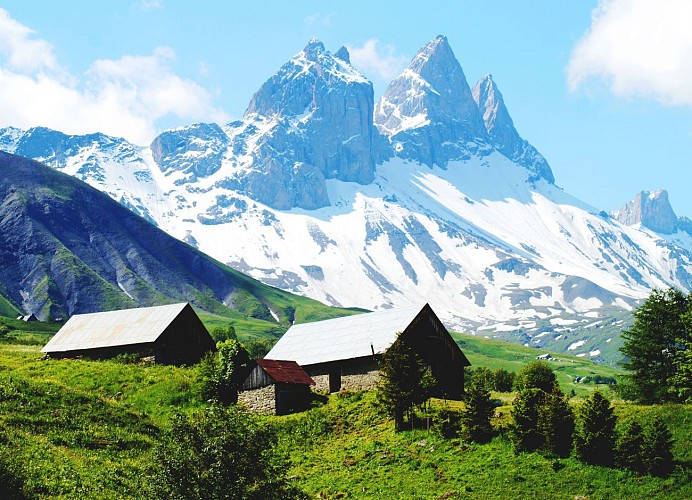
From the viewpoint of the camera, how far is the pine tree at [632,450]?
4750 cm

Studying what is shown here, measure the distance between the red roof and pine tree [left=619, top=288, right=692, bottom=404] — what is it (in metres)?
28.4

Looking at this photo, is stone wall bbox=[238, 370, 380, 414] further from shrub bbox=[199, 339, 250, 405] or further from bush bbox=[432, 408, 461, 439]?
bush bbox=[432, 408, 461, 439]

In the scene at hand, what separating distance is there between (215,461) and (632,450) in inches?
1009

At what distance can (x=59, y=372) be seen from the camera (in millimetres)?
78938

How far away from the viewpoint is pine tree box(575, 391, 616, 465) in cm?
4912

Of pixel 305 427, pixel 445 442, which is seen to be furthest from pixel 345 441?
pixel 445 442

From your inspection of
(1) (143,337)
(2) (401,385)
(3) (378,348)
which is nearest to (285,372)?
(3) (378,348)

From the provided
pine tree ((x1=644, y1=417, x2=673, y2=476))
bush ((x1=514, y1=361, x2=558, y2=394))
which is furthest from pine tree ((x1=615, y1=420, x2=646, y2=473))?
bush ((x1=514, y1=361, x2=558, y2=394))

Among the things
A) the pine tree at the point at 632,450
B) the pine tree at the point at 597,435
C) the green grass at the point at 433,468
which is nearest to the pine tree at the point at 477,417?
the green grass at the point at 433,468

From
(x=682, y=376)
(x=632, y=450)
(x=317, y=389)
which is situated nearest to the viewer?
(x=632, y=450)

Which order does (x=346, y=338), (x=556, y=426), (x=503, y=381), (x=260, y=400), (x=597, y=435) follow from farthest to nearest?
(x=503, y=381) → (x=346, y=338) → (x=260, y=400) → (x=556, y=426) → (x=597, y=435)

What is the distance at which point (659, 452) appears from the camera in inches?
1853

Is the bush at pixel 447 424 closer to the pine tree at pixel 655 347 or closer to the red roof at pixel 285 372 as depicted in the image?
the red roof at pixel 285 372

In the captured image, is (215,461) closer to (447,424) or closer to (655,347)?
(447,424)
